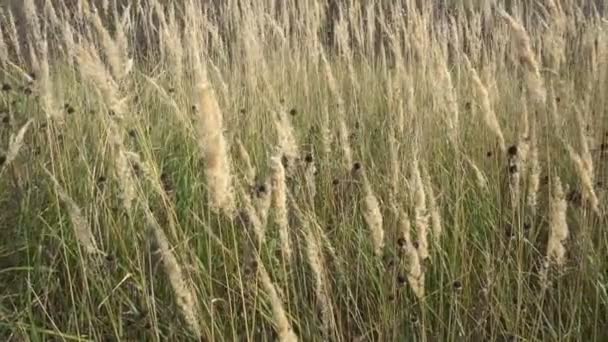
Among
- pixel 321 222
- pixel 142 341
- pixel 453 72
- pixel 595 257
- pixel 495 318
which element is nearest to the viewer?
pixel 495 318

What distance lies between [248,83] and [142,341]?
5.23 feet

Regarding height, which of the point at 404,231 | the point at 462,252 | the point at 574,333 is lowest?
the point at 574,333

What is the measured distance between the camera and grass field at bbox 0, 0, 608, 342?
146 cm

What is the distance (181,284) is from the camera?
47.8 inches

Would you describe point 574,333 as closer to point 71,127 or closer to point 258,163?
point 258,163

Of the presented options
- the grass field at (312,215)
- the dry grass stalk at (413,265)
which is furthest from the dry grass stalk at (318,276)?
the dry grass stalk at (413,265)

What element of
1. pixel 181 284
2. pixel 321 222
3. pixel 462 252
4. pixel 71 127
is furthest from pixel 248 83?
pixel 181 284

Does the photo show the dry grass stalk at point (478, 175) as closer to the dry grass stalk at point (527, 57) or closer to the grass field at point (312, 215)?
the grass field at point (312, 215)

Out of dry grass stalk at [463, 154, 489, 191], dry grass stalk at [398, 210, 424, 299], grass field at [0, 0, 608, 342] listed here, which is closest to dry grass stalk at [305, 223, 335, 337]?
grass field at [0, 0, 608, 342]

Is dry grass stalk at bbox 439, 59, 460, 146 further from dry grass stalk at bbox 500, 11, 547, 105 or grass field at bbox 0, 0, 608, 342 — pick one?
A: dry grass stalk at bbox 500, 11, 547, 105

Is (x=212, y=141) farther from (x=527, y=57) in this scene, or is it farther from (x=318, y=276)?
(x=527, y=57)

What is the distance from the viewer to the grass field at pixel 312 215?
1.46 meters

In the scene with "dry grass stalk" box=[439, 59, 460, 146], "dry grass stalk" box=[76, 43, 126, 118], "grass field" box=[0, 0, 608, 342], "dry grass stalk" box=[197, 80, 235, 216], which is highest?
"dry grass stalk" box=[76, 43, 126, 118]

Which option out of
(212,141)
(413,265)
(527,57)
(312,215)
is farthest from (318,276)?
(527,57)
